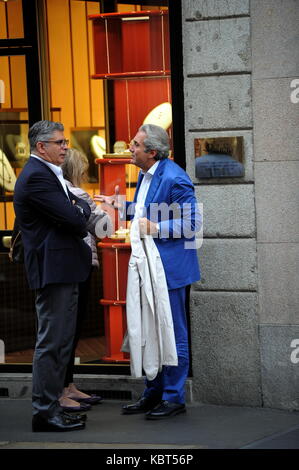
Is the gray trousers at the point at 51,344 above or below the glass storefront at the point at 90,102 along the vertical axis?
below

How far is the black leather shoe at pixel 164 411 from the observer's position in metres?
6.98

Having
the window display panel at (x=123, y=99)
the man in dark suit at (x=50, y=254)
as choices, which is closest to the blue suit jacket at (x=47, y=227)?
the man in dark suit at (x=50, y=254)

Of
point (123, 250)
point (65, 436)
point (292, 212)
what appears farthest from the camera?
point (123, 250)

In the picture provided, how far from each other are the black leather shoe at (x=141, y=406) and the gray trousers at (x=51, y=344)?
681mm

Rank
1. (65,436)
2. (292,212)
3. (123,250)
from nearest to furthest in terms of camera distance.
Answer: (65,436) → (292,212) → (123,250)

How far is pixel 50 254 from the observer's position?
6.57 meters

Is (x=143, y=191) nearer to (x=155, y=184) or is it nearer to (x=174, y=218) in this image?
(x=155, y=184)

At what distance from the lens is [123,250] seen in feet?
25.9

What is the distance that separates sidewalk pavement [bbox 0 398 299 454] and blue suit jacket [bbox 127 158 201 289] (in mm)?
945

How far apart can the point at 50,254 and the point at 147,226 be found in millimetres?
679

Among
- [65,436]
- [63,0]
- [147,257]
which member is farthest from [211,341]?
[63,0]

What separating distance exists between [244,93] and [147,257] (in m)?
1.37

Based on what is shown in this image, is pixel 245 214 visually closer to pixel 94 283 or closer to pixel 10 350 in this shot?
pixel 94 283

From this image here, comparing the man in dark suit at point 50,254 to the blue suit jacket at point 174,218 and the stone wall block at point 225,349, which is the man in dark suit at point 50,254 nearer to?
the blue suit jacket at point 174,218
